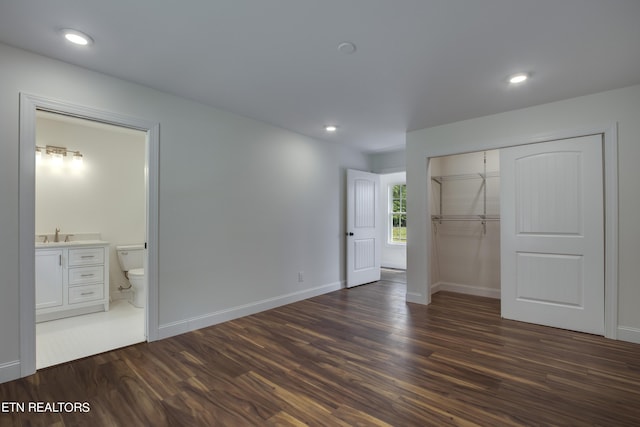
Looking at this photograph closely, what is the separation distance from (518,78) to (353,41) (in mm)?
1628

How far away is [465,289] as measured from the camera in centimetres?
489

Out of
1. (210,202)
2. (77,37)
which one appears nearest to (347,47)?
(77,37)

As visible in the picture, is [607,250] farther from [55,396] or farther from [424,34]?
[55,396]

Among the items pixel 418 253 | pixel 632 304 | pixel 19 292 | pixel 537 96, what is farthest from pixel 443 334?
pixel 19 292

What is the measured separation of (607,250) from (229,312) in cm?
406

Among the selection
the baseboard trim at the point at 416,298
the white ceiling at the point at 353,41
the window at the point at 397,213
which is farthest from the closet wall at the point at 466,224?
the window at the point at 397,213

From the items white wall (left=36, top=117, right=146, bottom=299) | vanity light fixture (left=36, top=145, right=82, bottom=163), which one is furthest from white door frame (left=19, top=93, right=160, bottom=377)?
vanity light fixture (left=36, top=145, right=82, bottom=163)

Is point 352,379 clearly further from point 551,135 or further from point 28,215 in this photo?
point 551,135

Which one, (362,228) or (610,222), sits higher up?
(610,222)

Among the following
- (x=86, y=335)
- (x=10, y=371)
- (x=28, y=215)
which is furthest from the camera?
(x=86, y=335)

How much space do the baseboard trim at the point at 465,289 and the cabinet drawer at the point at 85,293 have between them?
4.76 meters

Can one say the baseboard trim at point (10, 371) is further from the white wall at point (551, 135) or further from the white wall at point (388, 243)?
the white wall at point (388, 243)

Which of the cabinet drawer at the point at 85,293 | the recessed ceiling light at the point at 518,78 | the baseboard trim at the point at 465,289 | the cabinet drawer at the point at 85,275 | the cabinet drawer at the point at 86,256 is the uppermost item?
the recessed ceiling light at the point at 518,78

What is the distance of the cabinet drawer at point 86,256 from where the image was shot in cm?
374
